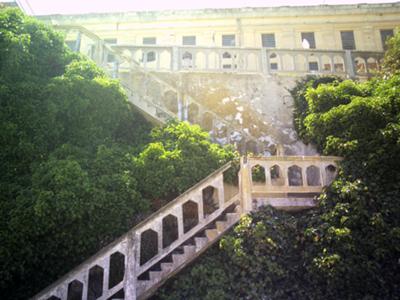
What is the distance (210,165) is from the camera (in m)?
10.0

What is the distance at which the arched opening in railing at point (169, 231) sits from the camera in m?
9.20

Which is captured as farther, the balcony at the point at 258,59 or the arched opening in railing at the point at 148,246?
the balcony at the point at 258,59

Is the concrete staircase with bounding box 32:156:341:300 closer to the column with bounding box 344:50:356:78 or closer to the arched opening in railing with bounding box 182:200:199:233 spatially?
the arched opening in railing with bounding box 182:200:199:233

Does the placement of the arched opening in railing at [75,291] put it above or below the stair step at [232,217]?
below

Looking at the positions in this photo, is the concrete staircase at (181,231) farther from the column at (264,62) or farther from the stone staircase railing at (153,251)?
the column at (264,62)

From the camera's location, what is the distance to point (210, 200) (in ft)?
32.0

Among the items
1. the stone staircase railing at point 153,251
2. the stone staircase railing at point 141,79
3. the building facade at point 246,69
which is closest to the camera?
the stone staircase railing at point 153,251

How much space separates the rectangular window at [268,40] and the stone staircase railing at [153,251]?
12218 millimetres

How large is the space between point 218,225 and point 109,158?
2.79 metres

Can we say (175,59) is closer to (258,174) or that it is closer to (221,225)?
(258,174)

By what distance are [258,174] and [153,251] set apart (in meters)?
2.82

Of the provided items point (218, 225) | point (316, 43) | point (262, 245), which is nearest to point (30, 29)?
point (218, 225)

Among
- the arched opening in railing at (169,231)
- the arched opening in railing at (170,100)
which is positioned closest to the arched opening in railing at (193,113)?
the arched opening in railing at (170,100)

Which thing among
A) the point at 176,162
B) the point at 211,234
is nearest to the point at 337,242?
the point at 211,234
